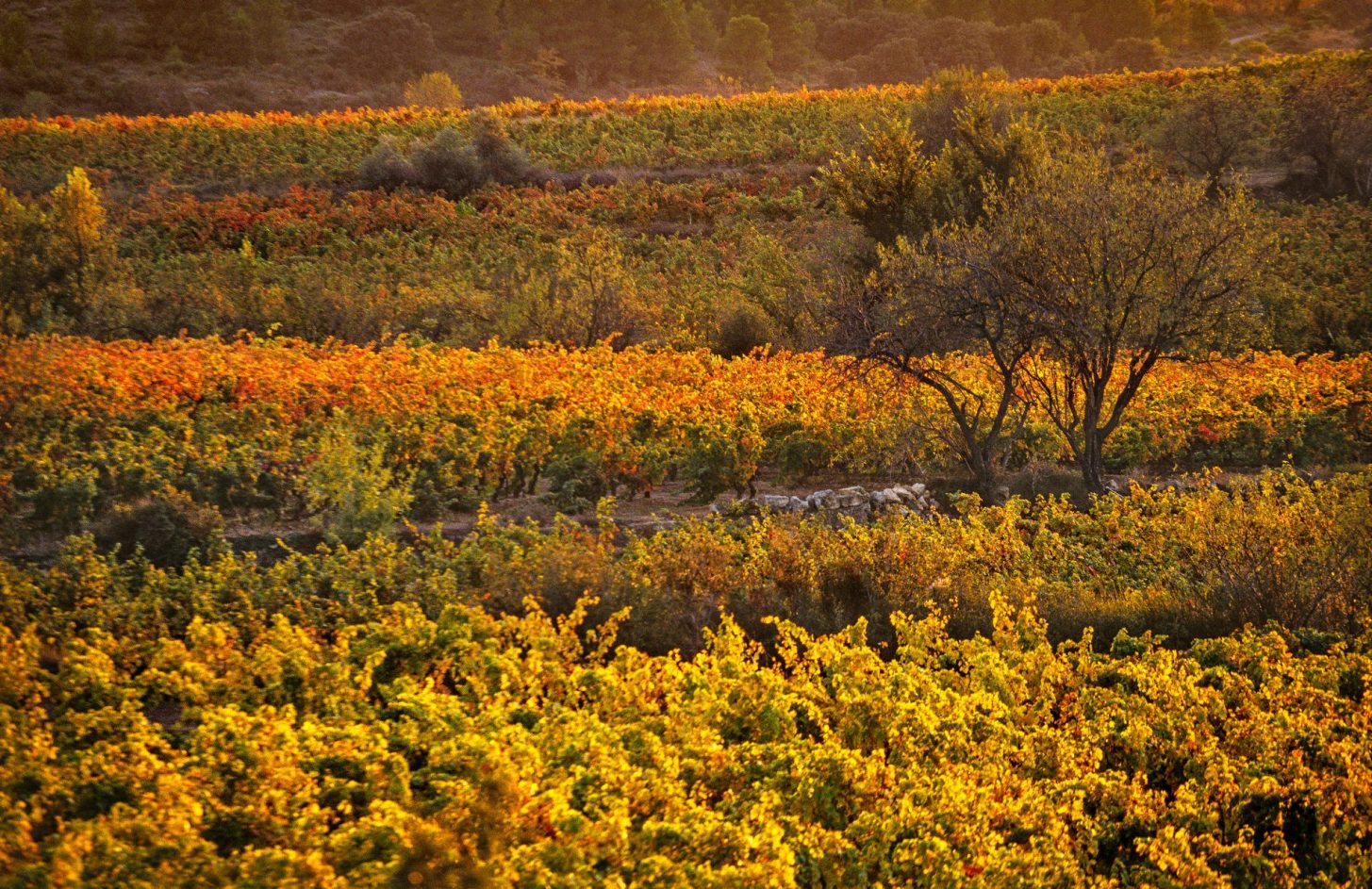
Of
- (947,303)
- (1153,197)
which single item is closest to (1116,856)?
(947,303)

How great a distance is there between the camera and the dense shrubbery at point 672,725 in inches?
151

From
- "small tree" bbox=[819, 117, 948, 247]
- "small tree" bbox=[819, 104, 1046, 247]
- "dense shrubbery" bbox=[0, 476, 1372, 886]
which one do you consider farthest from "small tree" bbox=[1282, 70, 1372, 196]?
"dense shrubbery" bbox=[0, 476, 1372, 886]

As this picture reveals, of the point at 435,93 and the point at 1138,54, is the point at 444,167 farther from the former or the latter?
the point at 1138,54

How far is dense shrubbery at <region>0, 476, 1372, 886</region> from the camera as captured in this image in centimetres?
383

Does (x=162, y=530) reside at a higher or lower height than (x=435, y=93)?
lower

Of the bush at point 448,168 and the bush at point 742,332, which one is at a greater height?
the bush at point 448,168

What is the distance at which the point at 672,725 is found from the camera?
15.9 feet

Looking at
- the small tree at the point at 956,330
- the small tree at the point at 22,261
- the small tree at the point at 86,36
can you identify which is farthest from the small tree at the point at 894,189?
the small tree at the point at 86,36

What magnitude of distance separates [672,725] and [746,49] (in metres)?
61.2

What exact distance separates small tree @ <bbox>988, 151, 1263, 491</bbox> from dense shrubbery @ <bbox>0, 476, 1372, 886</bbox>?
2.73 metres

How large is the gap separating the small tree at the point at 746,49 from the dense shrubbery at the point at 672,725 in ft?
188

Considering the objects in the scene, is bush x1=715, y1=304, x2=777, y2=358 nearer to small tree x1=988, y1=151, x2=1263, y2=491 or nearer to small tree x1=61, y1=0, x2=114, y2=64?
small tree x1=988, y1=151, x2=1263, y2=491

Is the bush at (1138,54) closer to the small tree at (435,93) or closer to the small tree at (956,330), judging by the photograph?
the small tree at (435,93)

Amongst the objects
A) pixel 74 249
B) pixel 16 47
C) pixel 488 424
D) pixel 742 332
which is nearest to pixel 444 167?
A: pixel 74 249
